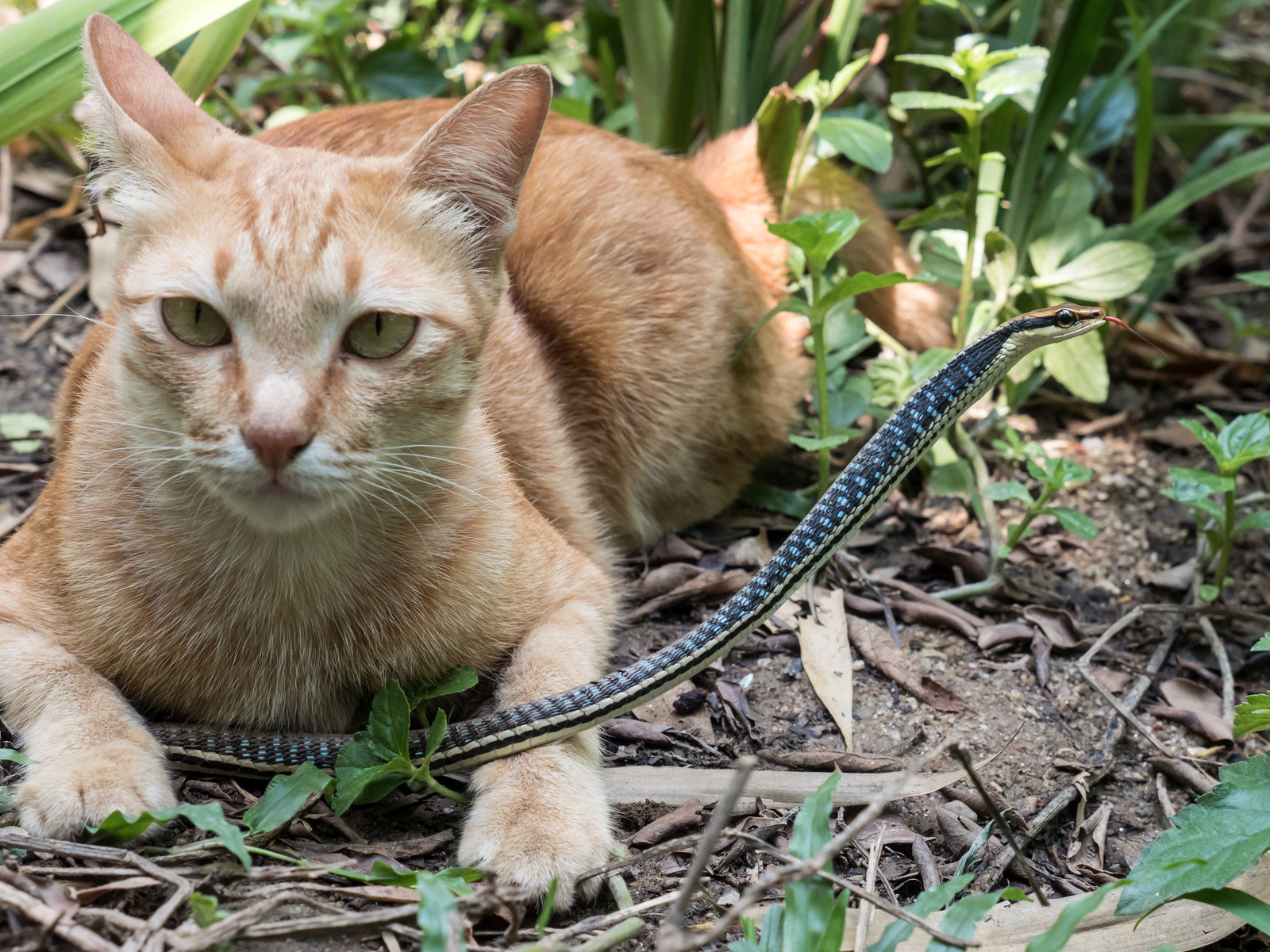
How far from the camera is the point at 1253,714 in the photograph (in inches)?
80.6

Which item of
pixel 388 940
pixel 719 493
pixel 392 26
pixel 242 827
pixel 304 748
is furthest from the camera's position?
pixel 392 26

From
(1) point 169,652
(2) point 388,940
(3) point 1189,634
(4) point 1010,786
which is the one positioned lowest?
(3) point 1189,634

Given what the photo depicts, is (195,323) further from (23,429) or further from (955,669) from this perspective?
(955,669)

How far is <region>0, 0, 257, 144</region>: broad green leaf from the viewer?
241 cm

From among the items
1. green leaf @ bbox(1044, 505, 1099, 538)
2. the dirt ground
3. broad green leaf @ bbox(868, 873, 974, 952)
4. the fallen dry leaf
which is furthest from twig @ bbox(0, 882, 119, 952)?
green leaf @ bbox(1044, 505, 1099, 538)

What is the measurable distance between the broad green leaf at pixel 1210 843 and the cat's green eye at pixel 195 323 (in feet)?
6.28

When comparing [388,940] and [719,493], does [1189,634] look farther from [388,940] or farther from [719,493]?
[388,940]

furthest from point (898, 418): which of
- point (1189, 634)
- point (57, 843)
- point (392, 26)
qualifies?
point (392, 26)

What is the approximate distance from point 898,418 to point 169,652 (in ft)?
5.40

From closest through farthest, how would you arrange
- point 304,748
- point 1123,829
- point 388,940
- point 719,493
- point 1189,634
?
point 388,940
point 304,748
point 1123,829
point 1189,634
point 719,493

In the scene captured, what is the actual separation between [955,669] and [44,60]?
105 inches

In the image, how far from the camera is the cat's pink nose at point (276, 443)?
179 centimetres

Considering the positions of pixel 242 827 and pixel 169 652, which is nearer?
pixel 242 827

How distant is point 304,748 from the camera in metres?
2.22
